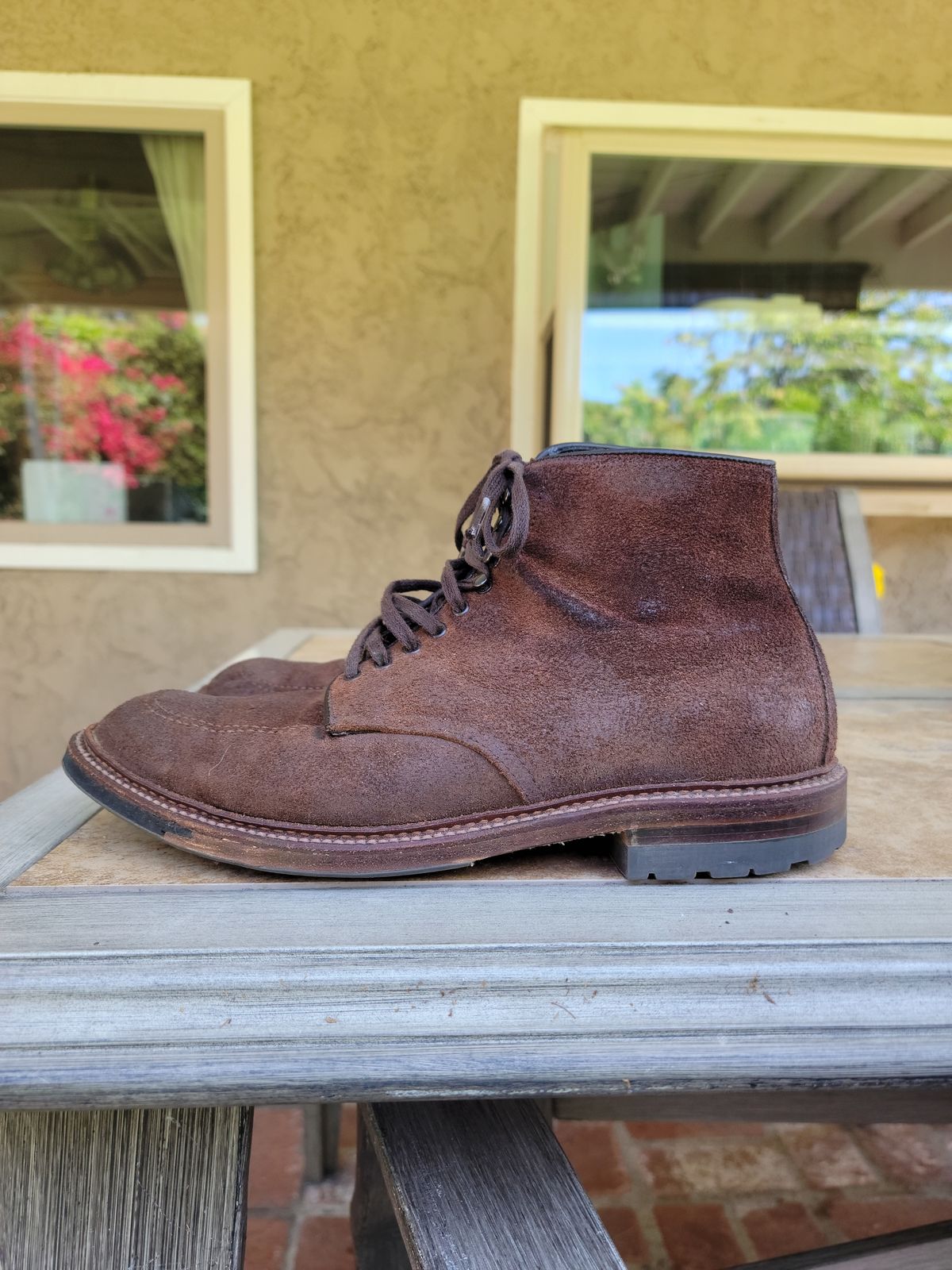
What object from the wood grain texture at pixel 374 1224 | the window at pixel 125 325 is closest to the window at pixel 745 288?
the window at pixel 125 325

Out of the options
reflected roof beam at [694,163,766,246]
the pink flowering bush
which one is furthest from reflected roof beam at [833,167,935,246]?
the pink flowering bush

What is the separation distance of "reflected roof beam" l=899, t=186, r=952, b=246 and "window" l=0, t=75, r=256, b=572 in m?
2.23

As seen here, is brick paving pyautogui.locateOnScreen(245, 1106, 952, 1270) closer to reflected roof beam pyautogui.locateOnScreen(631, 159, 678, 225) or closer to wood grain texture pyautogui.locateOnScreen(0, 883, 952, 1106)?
wood grain texture pyautogui.locateOnScreen(0, 883, 952, 1106)

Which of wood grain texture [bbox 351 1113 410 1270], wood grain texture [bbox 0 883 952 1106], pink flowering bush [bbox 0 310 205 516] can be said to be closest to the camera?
wood grain texture [bbox 0 883 952 1106]

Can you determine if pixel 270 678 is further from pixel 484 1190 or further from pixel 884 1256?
pixel 884 1256

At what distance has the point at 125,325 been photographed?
305 centimetres

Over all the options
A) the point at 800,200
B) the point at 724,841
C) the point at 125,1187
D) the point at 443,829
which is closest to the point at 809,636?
the point at 724,841

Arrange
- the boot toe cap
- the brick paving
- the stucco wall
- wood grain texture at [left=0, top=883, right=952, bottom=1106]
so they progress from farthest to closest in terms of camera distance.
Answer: the stucco wall < the brick paving < the boot toe cap < wood grain texture at [left=0, top=883, right=952, bottom=1106]

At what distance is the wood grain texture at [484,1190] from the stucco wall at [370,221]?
Result: 235 centimetres

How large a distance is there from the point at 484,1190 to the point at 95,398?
315cm

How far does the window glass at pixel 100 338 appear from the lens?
9.50ft

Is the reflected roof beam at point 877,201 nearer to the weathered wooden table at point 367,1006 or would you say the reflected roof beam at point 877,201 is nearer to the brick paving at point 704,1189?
the brick paving at point 704,1189

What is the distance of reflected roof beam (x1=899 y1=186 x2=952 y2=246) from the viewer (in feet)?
9.58

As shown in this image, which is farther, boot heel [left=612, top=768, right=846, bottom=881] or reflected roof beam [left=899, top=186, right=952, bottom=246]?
reflected roof beam [left=899, top=186, right=952, bottom=246]
